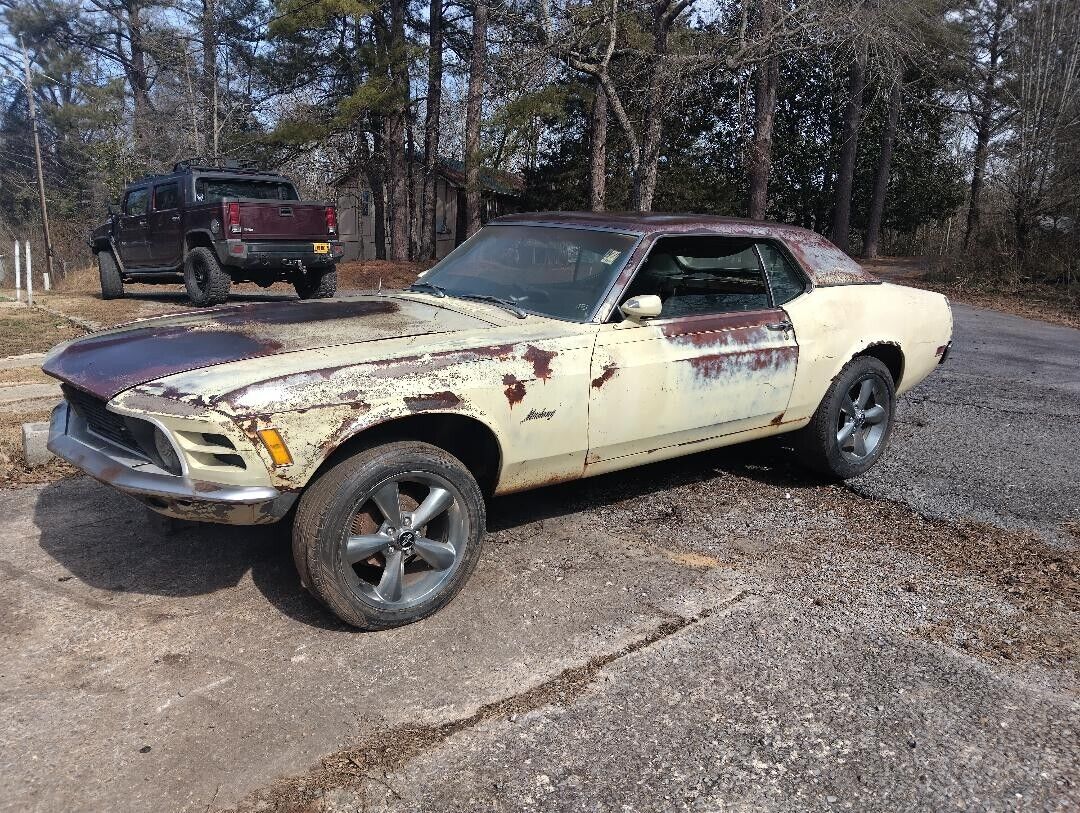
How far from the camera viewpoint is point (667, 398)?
386 cm

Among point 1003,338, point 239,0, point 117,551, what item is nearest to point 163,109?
point 239,0

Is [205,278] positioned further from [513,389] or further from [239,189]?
[513,389]

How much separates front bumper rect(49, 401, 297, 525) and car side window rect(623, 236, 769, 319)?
195cm

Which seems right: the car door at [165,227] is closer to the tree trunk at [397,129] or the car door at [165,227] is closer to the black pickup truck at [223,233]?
the black pickup truck at [223,233]

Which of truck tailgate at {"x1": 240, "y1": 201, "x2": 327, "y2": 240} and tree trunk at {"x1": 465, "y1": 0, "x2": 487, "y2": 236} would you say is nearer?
truck tailgate at {"x1": 240, "y1": 201, "x2": 327, "y2": 240}

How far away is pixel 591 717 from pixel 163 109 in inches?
1454

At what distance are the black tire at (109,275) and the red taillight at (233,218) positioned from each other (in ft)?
13.4

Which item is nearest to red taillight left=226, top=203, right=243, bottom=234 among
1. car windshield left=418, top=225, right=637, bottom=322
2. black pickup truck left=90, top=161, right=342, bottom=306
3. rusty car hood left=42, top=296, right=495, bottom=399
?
black pickup truck left=90, top=161, right=342, bottom=306

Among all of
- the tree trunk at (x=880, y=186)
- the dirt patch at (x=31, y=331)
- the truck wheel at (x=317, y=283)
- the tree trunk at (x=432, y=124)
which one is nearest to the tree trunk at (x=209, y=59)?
the tree trunk at (x=432, y=124)

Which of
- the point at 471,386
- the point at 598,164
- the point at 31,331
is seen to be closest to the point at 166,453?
the point at 471,386

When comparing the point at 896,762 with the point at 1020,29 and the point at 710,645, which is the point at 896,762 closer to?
the point at 710,645

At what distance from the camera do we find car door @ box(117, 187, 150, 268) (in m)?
12.8

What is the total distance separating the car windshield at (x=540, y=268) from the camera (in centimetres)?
393

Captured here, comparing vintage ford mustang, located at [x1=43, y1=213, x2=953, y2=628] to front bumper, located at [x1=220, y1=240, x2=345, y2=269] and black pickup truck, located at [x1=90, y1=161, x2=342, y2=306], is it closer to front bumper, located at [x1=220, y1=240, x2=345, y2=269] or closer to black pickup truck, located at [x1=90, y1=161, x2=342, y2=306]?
black pickup truck, located at [x1=90, y1=161, x2=342, y2=306]
